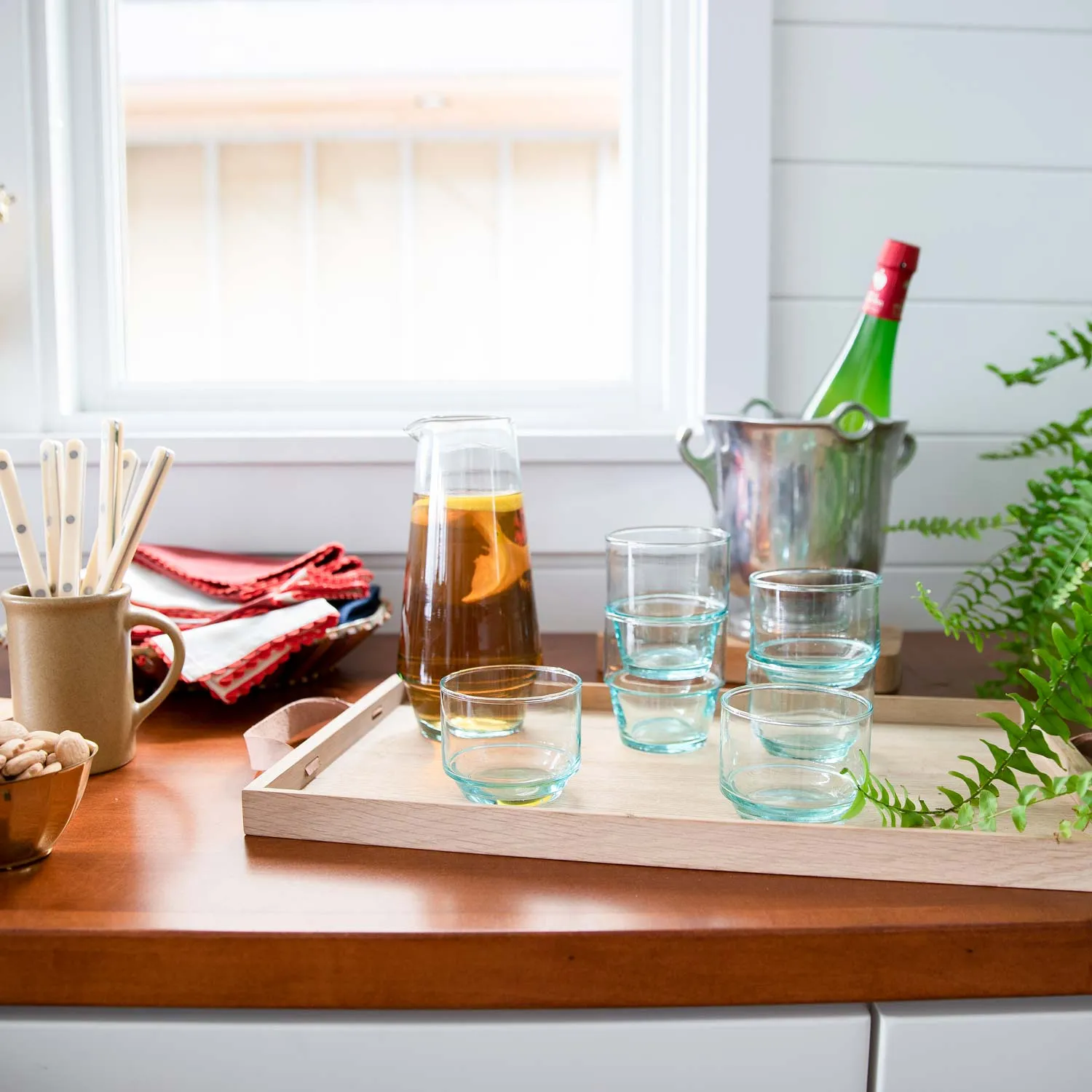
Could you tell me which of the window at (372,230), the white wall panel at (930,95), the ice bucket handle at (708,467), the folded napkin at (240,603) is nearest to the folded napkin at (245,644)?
the folded napkin at (240,603)

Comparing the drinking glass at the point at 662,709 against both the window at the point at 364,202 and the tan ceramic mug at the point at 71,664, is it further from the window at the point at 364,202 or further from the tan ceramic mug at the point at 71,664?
the window at the point at 364,202

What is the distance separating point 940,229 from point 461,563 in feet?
2.42

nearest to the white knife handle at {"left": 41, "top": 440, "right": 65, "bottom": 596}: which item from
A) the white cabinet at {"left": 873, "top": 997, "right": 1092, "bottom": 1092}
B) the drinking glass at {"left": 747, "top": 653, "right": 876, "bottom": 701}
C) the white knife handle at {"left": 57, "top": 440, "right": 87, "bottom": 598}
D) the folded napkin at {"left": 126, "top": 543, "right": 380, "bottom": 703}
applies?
the white knife handle at {"left": 57, "top": 440, "right": 87, "bottom": 598}

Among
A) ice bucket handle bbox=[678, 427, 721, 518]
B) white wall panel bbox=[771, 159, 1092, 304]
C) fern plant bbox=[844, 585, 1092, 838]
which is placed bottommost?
fern plant bbox=[844, 585, 1092, 838]

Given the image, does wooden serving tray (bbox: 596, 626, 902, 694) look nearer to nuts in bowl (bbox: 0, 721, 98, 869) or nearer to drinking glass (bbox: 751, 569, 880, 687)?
drinking glass (bbox: 751, 569, 880, 687)

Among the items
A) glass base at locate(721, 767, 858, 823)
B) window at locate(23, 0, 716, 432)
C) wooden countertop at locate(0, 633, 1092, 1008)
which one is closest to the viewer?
wooden countertop at locate(0, 633, 1092, 1008)

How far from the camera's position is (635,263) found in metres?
1.25

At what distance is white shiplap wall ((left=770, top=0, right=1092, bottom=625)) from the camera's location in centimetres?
114

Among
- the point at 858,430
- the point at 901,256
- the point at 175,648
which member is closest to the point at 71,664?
the point at 175,648

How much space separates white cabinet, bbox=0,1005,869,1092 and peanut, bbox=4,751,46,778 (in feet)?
0.40

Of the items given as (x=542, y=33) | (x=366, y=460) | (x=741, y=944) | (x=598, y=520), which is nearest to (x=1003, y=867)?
(x=741, y=944)

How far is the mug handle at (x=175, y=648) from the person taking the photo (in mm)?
764

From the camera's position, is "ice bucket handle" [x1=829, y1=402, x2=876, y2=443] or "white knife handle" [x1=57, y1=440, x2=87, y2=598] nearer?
"white knife handle" [x1=57, y1=440, x2=87, y2=598]

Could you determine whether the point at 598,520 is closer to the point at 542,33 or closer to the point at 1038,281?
the point at 1038,281
